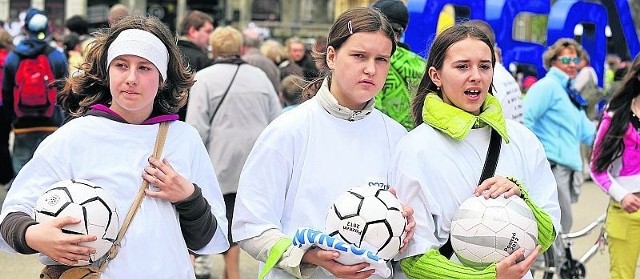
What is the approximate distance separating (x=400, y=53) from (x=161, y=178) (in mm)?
2686

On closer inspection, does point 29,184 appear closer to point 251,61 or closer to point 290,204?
point 290,204

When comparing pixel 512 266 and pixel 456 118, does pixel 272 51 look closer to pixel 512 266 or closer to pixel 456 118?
pixel 456 118

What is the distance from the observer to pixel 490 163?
12.0 ft

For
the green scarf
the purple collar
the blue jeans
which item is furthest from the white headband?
the blue jeans

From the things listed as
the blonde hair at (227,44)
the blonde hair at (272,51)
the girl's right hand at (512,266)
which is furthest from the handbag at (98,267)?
the blonde hair at (272,51)

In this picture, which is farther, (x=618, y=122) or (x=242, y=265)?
(x=242, y=265)

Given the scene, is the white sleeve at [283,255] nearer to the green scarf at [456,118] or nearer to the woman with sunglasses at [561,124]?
the green scarf at [456,118]

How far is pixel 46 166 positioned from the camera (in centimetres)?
346

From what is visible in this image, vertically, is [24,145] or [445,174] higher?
[445,174]

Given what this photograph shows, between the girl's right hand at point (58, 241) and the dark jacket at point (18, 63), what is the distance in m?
6.66

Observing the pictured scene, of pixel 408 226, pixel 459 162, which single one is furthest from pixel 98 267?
pixel 459 162

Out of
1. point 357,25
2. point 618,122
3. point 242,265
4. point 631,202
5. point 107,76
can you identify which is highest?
point 357,25

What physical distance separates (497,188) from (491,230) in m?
0.18

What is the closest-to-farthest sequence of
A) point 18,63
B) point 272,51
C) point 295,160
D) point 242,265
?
point 295,160 → point 242,265 → point 18,63 → point 272,51
